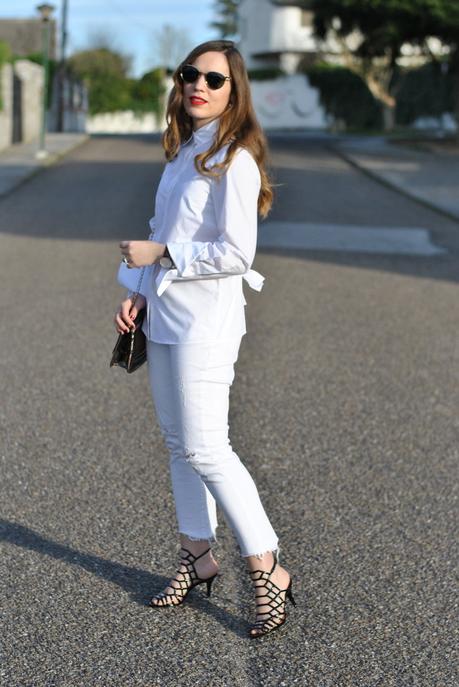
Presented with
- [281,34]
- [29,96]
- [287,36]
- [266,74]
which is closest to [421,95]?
[266,74]

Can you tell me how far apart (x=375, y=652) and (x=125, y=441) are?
2.40m

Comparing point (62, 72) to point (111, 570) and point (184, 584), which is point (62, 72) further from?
point (184, 584)

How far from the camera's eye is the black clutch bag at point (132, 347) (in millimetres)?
3332

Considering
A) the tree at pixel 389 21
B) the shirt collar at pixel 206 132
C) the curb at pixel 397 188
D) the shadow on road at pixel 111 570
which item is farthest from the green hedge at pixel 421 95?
the shirt collar at pixel 206 132

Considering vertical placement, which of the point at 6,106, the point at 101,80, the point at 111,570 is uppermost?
the point at 111,570

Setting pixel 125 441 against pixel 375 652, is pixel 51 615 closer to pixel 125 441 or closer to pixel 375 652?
pixel 375 652

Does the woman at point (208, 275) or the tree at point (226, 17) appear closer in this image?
the woman at point (208, 275)

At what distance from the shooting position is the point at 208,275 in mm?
3158

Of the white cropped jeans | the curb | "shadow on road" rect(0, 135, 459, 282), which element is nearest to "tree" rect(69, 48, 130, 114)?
the curb

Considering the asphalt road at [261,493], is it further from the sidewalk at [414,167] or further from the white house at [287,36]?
the white house at [287,36]

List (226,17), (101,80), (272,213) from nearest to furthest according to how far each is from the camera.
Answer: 1. (272,213)
2. (101,80)
3. (226,17)

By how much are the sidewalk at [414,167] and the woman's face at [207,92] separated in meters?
14.3

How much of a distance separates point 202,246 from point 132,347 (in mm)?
430

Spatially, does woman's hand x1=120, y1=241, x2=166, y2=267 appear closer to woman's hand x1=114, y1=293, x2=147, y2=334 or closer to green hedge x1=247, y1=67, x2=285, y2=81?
woman's hand x1=114, y1=293, x2=147, y2=334
